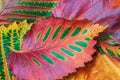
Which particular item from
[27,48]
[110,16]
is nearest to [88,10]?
[110,16]

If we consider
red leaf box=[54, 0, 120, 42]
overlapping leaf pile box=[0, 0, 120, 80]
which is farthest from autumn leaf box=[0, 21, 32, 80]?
red leaf box=[54, 0, 120, 42]

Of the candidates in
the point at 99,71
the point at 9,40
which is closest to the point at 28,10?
the point at 9,40

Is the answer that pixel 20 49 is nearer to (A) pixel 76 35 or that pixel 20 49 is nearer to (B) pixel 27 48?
(B) pixel 27 48

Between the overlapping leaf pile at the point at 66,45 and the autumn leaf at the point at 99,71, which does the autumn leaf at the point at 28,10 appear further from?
the autumn leaf at the point at 99,71

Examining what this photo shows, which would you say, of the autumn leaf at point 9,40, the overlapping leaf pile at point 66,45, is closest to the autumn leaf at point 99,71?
the overlapping leaf pile at point 66,45

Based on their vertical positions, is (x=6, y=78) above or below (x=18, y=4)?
below
